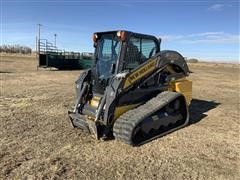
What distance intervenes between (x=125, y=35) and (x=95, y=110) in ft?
5.46

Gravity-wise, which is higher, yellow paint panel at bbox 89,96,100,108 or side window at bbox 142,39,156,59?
side window at bbox 142,39,156,59

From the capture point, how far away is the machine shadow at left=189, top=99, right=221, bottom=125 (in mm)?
8458

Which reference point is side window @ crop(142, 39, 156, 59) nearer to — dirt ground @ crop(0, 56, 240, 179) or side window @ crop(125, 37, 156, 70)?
side window @ crop(125, 37, 156, 70)

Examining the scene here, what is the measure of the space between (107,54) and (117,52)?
39cm

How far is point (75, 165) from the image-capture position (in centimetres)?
492

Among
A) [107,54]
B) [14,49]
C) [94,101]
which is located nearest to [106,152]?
[94,101]

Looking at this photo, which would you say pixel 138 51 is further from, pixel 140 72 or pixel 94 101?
pixel 94 101

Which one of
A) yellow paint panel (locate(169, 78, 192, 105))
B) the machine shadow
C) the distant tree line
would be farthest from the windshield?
the distant tree line

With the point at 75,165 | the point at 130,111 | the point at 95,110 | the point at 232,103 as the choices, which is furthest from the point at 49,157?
the point at 232,103

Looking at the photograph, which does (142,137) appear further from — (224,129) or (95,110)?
(224,129)

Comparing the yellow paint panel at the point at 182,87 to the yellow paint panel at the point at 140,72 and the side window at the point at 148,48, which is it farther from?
the yellow paint panel at the point at 140,72

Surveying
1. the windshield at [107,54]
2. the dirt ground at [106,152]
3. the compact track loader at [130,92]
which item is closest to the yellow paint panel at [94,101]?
the compact track loader at [130,92]

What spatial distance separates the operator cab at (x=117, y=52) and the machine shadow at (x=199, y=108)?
2.24 metres

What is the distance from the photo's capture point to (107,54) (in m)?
7.05
